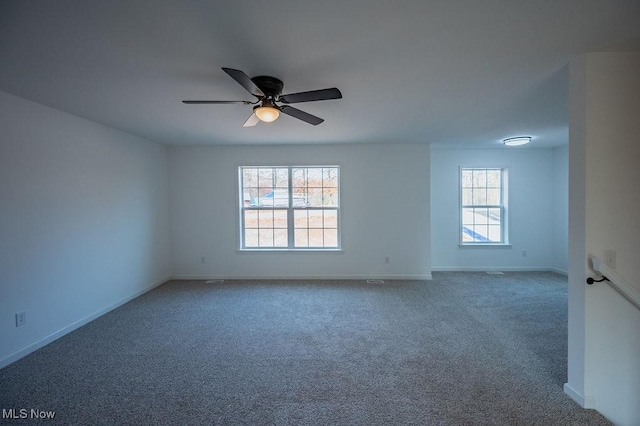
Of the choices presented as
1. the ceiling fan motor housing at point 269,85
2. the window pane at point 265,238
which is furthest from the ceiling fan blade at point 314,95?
the window pane at point 265,238

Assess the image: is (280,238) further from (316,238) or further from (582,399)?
(582,399)

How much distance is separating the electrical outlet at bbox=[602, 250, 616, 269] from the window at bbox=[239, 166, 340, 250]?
134 inches

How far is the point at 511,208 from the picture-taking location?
16.7ft

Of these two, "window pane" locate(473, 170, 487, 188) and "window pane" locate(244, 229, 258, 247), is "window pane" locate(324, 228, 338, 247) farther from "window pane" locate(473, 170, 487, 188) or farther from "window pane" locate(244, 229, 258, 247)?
"window pane" locate(473, 170, 487, 188)

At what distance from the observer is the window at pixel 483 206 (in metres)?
5.20

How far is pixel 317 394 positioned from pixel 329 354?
0.51 metres

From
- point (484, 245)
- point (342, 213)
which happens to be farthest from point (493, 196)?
point (342, 213)

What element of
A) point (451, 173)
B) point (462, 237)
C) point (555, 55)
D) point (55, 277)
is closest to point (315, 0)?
point (555, 55)

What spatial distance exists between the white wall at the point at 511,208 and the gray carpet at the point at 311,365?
5.02 ft

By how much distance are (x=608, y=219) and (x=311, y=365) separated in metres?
2.46

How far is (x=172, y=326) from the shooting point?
117 inches

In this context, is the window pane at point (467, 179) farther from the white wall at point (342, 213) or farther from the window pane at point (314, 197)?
the window pane at point (314, 197)

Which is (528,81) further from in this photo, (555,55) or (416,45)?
(416,45)
